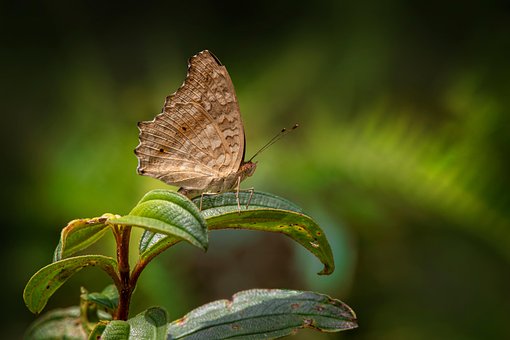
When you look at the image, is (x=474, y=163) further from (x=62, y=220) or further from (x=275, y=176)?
(x=62, y=220)

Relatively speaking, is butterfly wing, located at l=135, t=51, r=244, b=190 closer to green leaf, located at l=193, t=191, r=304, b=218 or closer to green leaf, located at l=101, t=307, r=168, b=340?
green leaf, located at l=193, t=191, r=304, b=218

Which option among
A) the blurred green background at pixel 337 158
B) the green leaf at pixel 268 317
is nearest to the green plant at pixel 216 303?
the green leaf at pixel 268 317

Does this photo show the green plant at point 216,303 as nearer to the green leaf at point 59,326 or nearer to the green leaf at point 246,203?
the green leaf at point 246,203

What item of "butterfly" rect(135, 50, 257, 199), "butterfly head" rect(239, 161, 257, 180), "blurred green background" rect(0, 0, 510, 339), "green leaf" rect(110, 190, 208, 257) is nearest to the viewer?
"green leaf" rect(110, 190, 208, 257)

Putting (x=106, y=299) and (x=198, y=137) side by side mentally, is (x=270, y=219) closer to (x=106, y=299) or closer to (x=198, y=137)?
(x=106, y=299)

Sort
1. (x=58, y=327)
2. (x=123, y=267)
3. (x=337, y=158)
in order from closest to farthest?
(x=123, y=267) → (x=58, y=327) → (x=337, y=158)

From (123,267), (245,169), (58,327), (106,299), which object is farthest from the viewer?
(245,169)

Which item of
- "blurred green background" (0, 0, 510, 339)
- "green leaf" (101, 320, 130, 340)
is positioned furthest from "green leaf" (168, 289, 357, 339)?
"blurred green background" (0, 0, 510, 339)

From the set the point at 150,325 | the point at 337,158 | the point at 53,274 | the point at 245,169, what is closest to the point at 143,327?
the point at 150,325
